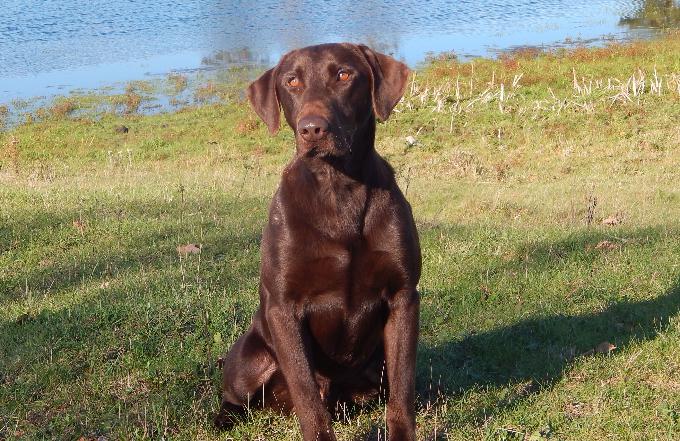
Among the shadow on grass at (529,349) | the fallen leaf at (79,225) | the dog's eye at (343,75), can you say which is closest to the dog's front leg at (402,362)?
the shadow on grass at (529,349)

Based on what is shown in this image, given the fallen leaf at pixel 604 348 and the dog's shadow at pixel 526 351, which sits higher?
the fallen leaf at pixel 604 348

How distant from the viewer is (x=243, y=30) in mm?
41531

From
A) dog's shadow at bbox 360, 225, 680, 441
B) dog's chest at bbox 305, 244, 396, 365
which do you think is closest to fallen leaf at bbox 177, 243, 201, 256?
dog's shadow at bbox 360, 225, 680, 441

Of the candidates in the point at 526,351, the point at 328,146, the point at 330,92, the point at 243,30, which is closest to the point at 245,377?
the point at 328,146

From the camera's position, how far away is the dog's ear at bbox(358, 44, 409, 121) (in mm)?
4043

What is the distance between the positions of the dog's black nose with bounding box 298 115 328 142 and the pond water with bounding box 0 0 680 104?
90.4ft

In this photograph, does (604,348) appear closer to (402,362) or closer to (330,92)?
(402,362)

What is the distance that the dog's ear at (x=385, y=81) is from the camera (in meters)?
4.04

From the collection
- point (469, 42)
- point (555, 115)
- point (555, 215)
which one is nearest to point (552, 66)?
point (555, 115)

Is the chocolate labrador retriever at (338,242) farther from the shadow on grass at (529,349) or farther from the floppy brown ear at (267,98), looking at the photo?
the shadow on grass at (529,349)

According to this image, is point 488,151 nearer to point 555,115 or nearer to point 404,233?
point 555,115

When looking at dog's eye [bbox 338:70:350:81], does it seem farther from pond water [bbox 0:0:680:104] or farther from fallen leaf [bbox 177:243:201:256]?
pond water [bbox 0:0:680:104]

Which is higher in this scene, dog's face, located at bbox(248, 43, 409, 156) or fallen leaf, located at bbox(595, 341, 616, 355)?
dog's face, located at bbox(248, 43, 409, 156)

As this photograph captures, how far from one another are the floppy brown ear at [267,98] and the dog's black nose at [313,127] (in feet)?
1.93
